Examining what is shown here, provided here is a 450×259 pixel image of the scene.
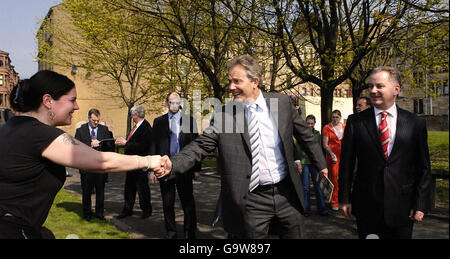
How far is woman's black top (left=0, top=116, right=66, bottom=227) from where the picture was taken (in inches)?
92.7

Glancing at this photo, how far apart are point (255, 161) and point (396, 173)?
118 cm

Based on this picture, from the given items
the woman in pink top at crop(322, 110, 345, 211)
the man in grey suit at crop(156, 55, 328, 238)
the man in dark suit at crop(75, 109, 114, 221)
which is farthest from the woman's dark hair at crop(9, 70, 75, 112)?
the woman in pink top at crop(322, 110, 345, 211)

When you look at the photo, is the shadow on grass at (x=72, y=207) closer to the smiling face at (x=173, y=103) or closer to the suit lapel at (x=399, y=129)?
the smiling face at (x=173, y=103)

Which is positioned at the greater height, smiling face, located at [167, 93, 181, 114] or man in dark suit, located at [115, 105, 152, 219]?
smiling face, located at [167, 93, 181, 114]

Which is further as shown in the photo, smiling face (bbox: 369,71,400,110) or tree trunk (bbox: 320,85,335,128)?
tree trunk (bbox: 320,85,335,128)

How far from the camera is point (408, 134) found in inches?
130

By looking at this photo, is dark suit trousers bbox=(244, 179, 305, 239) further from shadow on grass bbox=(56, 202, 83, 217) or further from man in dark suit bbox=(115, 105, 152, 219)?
shadow on grass bbox=(56, 202, 83, 217)

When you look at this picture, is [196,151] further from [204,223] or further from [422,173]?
[204,223]

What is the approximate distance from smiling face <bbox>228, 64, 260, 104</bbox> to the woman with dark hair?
1.37 metres

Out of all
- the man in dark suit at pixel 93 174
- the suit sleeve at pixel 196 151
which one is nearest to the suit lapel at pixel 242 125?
the suit sleeve at pixel 196 151

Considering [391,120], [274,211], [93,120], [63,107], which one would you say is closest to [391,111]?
[391,120]
